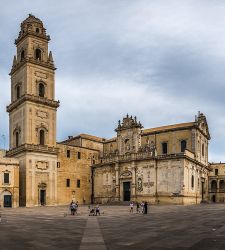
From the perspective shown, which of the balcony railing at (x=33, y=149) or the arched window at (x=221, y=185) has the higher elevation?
the balcony railing at (x=33, y=149)

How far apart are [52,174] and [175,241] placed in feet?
158

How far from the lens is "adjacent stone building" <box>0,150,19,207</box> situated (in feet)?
192

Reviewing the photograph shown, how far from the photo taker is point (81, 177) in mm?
72812

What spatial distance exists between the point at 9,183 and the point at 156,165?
2440 cm

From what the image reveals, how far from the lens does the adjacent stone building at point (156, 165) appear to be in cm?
6269

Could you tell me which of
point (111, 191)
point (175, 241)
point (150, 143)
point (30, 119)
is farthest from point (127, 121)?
point (175, 241)

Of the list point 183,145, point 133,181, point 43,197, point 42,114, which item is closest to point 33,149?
point 42,114

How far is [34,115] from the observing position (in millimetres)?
63969

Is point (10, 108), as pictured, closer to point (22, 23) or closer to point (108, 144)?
point (22, 23)

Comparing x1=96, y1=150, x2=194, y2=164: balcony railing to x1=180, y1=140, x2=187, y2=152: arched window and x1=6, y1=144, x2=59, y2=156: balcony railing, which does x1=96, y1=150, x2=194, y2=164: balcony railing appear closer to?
x1=180, y1=140, x2=187, y2=152: arched window

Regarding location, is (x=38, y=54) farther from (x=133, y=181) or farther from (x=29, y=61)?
(x=133, y=181)

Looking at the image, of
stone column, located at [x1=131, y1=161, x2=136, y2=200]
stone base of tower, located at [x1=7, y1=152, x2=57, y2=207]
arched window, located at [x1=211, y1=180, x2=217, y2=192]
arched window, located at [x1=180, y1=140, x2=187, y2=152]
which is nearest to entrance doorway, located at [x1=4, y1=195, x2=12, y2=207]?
stone base of tower, located at [x1=7, y1=152, x2=57, y2=207]

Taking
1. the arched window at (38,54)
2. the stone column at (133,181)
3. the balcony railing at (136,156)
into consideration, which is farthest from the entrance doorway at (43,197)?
the arched window at (38,54)

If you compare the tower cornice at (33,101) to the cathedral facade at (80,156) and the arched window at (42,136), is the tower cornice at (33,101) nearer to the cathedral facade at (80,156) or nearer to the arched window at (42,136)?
the cathedral facade at (80,156)
